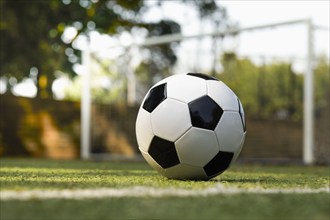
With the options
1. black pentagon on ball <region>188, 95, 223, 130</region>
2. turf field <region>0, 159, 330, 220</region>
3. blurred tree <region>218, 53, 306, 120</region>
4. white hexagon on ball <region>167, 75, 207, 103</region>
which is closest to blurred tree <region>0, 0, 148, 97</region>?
blurred tree <region>218, 53, 306, 120</region>

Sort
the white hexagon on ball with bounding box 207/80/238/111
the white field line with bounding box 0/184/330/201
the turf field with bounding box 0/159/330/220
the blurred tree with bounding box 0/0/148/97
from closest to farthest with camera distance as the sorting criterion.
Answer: the turf field with bounding box 0/159/330/220 → the white field line with bounding box 0/184/330/201 → the white hexagon on ball with bounding box 207/80/238/111 → the blurred tree with bounding box 0/0/148/97

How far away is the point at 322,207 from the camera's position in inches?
116

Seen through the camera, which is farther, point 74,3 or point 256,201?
point 74,3

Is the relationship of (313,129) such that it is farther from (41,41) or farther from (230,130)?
(41,41)

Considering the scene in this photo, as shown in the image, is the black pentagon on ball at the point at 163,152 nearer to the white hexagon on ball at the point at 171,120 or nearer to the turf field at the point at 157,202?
the white hexagon on ball at the point at 171,120

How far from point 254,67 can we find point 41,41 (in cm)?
603

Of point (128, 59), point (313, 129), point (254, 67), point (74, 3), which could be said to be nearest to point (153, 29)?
point (74, 3)

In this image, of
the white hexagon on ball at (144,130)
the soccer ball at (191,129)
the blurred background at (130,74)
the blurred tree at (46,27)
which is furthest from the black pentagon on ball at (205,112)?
the blurred tree at (46,27)

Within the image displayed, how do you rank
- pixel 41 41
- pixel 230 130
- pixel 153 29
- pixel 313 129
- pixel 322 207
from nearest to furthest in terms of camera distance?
pixel 322 207
pixel 230 130
pixel 313 129
pixel 41 41
pixel 153 29

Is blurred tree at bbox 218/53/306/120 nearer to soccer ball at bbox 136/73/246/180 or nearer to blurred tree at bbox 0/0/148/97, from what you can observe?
blurred tree at bbox 0/0/148/97

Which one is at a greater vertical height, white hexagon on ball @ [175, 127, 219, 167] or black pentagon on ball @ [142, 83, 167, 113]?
black pentagon on ball @ [142, 83, 167, 113]

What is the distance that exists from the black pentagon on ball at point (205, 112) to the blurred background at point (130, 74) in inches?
251

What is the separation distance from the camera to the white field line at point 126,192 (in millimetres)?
3156

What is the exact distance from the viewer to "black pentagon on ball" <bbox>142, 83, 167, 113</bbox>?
4629mm
